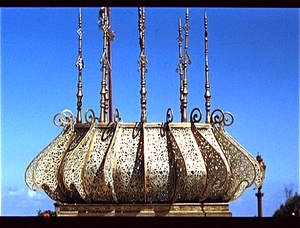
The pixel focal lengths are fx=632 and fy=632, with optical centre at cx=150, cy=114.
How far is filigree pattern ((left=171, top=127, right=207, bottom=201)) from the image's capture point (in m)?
7.51

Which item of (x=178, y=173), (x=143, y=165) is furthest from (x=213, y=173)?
(x=143, y=165)

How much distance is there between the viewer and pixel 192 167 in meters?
7.52

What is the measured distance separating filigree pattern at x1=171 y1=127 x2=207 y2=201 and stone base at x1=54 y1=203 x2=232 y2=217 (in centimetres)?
14

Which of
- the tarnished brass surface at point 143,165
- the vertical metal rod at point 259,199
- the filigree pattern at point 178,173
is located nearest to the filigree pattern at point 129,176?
the tarnished brass surface at point 143,165

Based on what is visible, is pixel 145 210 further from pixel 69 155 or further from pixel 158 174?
pixel 69 155

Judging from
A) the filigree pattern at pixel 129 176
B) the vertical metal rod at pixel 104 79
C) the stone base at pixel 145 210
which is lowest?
the stone base at pixel 145 210

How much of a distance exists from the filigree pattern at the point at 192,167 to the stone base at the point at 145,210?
0.14 metres

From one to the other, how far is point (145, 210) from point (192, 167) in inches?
30.1

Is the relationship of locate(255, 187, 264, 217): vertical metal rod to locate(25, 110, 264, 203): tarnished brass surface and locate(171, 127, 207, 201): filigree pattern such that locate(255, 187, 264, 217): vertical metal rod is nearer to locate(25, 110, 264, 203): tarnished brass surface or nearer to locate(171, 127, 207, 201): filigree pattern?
locate(25, 110, 264, 203): tarnished brass surface

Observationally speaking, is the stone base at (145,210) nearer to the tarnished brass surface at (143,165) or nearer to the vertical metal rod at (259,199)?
the tarnished brass surface at (143,165)

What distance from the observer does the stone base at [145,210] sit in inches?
296

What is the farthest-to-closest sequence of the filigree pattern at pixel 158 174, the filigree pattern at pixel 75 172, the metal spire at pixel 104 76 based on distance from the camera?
the metal spire at pixel 104 76 < the filigree pattern at pixel 75 172 < the filigree pattern at pixel 158 174
